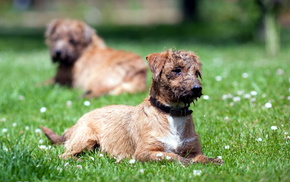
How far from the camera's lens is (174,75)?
16.6 ft

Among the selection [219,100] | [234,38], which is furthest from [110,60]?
[234,38]

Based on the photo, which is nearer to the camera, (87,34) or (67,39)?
(67,39)

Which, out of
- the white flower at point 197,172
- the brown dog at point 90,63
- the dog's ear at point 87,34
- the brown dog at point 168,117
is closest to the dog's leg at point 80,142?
the brown dog at point 168,117

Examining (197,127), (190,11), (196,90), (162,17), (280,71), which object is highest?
(196,90)

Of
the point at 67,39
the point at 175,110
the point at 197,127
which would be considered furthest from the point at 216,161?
the point at 67,39

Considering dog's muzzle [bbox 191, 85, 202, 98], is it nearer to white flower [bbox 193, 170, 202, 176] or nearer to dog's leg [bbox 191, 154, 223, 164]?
dog's leg [bbox 191, 154, 223, 164]

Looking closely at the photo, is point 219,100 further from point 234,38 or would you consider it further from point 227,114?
point 234,38

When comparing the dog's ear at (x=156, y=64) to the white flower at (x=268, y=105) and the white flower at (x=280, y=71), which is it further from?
the white flower at (x=280, y=71)

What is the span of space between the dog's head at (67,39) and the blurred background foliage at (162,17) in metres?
5.15

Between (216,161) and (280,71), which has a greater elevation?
(216,161)

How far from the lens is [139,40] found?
19.6 meters

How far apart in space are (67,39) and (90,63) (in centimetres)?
79

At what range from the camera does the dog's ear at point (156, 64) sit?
510 cm

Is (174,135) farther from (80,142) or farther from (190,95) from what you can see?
(80,142)
